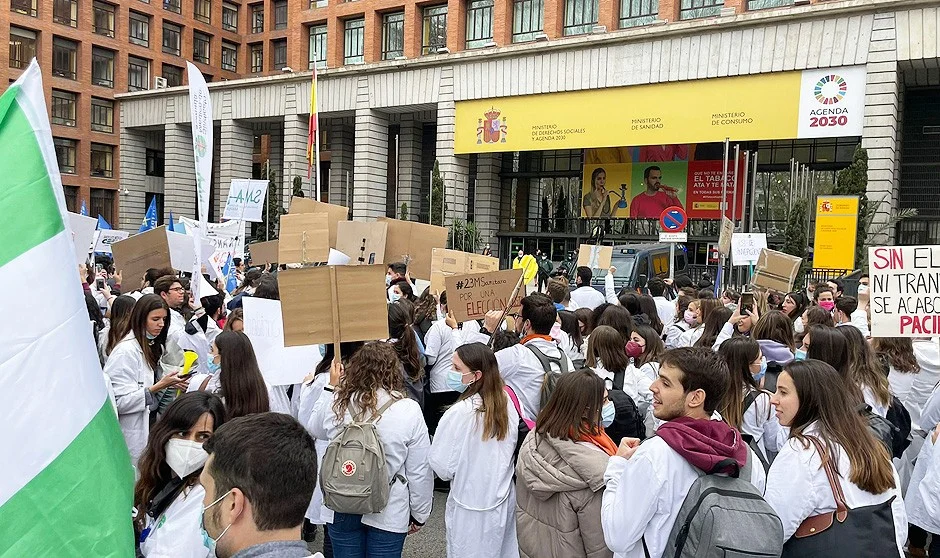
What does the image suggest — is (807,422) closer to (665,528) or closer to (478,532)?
(665,528)

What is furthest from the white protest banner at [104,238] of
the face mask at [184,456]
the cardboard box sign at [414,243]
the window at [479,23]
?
the window at [479,23]

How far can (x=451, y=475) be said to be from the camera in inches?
165

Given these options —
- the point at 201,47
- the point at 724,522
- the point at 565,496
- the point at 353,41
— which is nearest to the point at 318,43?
the point at 353,41

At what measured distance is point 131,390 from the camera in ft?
15.7

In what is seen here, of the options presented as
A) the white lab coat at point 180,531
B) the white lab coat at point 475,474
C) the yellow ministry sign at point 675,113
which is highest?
the yellow ministry sign at point 675,113

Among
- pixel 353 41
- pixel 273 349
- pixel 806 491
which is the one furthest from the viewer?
pixel 353 41

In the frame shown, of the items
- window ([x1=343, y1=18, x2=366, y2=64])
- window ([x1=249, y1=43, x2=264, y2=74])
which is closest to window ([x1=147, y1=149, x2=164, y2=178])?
window ([x1=249, y1=43, x2=264, y2=74])

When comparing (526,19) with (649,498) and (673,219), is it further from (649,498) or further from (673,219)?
(649,498)

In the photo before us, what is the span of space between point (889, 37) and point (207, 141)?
2163cm

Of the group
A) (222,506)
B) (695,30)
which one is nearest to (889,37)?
(695,30)

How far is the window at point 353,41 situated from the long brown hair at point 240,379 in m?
34.0

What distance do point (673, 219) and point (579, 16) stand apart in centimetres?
908

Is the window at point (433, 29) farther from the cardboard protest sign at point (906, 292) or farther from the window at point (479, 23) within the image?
the cardboard protest sign at point (906, 292)

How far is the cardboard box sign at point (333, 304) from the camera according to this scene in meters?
4.52
